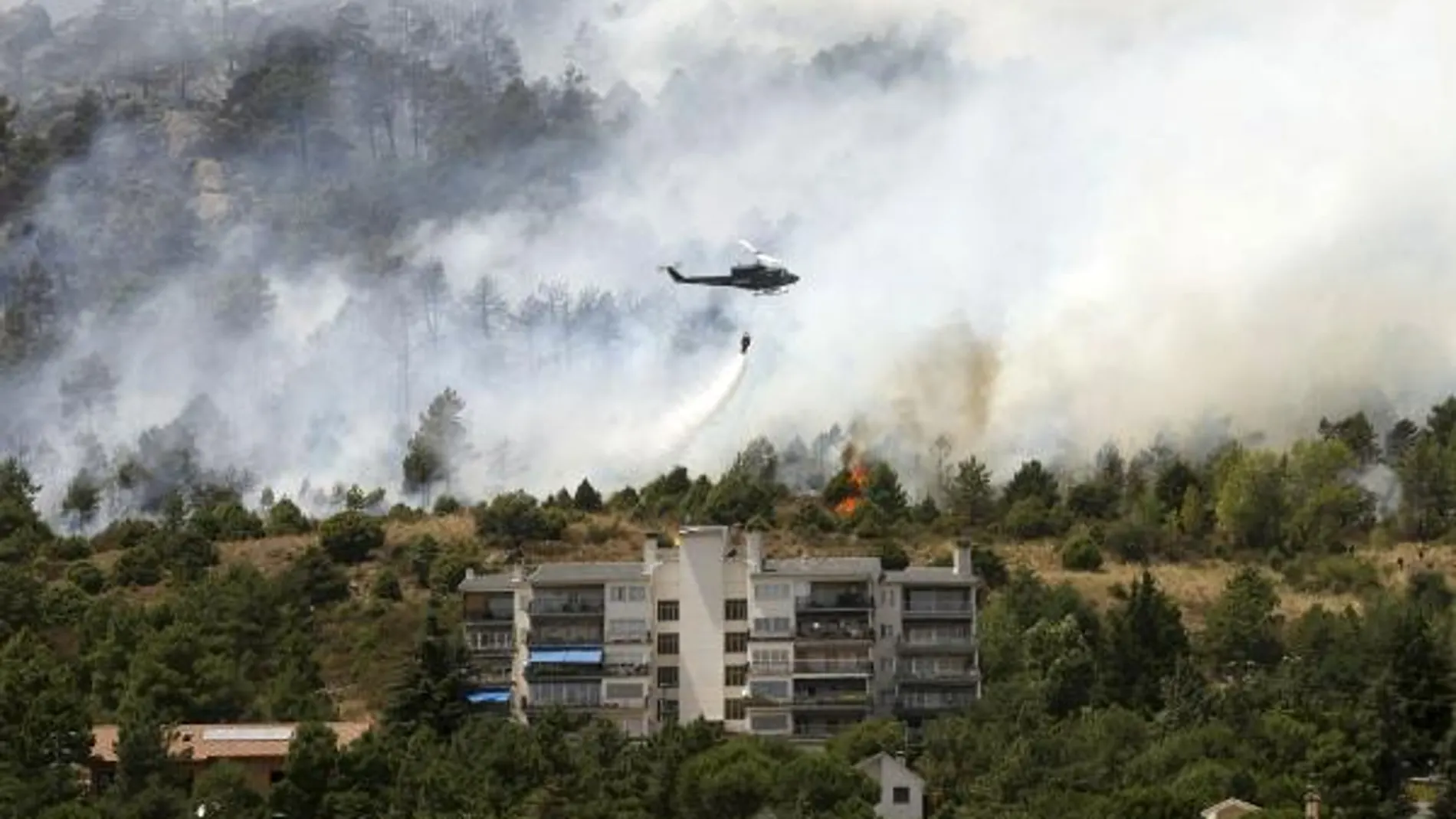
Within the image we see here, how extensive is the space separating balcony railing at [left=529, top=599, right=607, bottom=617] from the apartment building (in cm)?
5

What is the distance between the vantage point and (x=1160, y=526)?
431ft

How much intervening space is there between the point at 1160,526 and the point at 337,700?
3520 centimetres

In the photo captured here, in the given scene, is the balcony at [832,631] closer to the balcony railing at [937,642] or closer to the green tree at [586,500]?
the balcony railing at [937,642]

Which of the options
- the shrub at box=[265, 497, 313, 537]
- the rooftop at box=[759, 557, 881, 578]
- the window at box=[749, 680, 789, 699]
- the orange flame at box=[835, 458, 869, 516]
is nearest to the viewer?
the window at box=[749, 680, 789, 699]

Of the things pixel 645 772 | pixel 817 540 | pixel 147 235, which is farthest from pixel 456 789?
pixel 147 235

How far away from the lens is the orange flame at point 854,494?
447ft

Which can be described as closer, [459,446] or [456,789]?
[456,789]


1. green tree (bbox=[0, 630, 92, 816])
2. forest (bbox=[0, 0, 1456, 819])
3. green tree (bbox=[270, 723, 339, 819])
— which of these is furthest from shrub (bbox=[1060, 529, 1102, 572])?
green tree (bbox=[270, 723, 339, 819])

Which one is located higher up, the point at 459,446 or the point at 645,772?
the point at 459,446

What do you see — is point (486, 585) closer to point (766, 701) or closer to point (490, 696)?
point (490, 696)

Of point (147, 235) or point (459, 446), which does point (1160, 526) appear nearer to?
point (459, 446)

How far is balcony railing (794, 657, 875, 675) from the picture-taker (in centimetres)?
11131

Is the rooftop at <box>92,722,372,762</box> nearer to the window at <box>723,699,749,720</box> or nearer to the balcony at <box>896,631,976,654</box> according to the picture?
the window at <box>723,699,749,720</box>

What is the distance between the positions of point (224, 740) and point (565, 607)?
17.5 m
